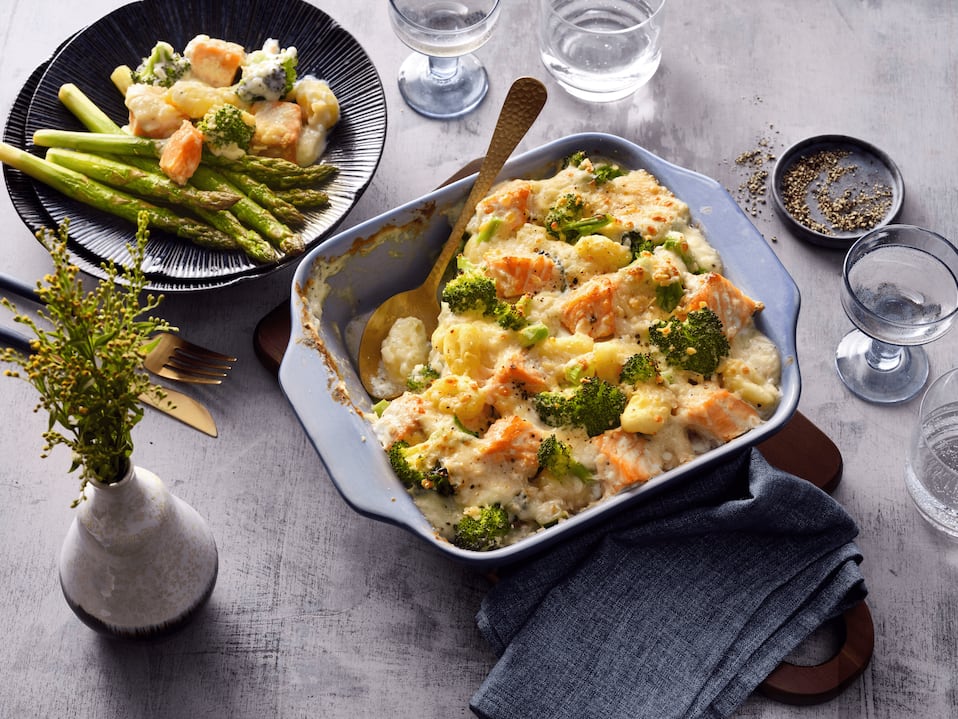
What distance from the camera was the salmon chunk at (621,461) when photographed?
3719 mm

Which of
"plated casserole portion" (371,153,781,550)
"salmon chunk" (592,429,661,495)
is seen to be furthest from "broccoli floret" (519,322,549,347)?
"salmon chunk" (592,429,661,495)

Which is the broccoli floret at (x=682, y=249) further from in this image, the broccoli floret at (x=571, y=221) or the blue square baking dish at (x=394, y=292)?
the broccoli floret at (x=571, y=221)

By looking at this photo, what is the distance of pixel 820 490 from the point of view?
159 inches

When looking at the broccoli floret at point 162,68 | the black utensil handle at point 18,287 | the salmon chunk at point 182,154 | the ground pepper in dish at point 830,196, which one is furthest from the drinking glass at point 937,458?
the black utensil handle at point 18,287

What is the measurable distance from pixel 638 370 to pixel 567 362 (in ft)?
0.87

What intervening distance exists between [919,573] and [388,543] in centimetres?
207

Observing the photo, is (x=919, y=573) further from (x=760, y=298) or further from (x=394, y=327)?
(x=394, y=327)

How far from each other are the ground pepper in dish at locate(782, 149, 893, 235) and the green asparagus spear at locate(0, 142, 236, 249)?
100 inches

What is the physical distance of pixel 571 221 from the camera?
14.0 feet

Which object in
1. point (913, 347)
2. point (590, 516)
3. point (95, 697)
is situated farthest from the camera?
point (913, 347)

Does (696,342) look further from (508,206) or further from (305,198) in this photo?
(305,198)

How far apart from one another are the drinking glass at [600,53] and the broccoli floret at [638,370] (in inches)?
75.3

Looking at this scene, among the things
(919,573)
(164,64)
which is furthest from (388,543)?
(164,64)

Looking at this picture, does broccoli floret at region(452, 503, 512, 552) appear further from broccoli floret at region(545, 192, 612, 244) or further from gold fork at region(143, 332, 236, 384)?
gold fork at region(143, 332, 236, 384)
